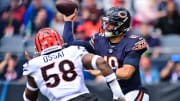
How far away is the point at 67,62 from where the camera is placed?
4164mm

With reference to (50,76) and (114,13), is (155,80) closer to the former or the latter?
(114,13)

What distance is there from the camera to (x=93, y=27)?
8.98 metres

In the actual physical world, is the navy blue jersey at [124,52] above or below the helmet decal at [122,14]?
below

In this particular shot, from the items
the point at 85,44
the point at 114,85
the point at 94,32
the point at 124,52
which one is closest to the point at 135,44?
the point at 124,52

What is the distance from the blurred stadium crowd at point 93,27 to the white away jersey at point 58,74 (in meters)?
3.36

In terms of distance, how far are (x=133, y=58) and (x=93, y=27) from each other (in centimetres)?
418

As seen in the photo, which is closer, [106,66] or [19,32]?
[106,66]

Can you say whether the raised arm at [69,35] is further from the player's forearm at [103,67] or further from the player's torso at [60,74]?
the player's forearm at [103,67]

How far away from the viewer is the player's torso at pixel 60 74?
4141 millimetres

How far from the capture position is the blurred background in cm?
752

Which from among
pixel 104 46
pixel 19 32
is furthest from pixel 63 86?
pixel 19 32

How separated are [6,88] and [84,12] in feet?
9.56

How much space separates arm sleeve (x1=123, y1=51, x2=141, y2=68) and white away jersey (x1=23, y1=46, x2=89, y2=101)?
835 millimetres

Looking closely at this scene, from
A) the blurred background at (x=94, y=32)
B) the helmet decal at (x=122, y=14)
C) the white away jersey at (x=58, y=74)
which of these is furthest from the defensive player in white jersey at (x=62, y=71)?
the blurred background at (x=94, y=32)
